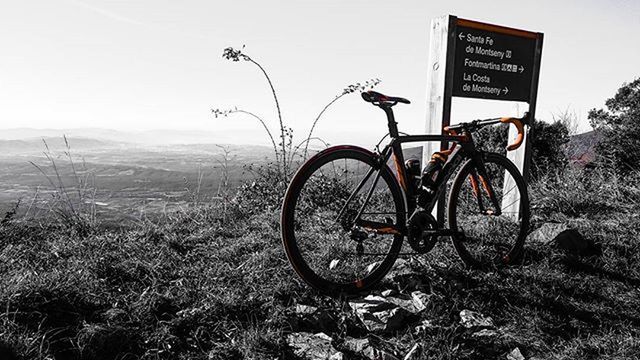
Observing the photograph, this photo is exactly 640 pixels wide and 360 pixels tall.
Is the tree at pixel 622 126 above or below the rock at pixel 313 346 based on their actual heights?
above

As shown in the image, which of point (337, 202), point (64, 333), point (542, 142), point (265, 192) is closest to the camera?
point (64, 333)

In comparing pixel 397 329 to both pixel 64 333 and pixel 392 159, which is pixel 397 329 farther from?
pixel 64 333

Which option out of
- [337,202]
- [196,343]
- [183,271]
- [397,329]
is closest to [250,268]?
[183,271]

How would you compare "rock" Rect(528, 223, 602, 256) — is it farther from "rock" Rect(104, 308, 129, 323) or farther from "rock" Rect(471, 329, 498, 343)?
"rock" Rect(104, 308, 129, 323)

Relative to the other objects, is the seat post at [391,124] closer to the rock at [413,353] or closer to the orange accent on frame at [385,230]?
the orange accent on frame at [385,230]

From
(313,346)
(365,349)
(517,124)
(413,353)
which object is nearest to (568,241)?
(517,124)

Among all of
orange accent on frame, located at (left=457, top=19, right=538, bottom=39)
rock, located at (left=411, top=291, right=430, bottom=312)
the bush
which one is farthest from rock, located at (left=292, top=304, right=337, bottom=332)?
the bush

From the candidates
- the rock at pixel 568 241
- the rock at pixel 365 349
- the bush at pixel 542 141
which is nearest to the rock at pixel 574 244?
the rock at pixel 568 241

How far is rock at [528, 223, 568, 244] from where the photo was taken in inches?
171

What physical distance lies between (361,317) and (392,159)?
1.26m

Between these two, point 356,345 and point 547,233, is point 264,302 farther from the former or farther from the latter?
point 547,233

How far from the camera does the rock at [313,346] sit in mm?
2461

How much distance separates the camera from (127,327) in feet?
8.48

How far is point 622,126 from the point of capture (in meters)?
14.5
